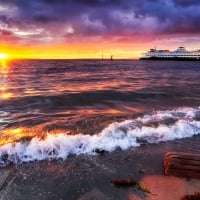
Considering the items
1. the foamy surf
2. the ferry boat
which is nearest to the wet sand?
the foamy surf

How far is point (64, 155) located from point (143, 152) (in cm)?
262

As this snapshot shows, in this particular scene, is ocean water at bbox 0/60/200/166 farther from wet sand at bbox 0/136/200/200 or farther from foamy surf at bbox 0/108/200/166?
wet sand at bbox 0/136/200/200

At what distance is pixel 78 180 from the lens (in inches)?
256

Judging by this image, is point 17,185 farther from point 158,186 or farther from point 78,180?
point 158,186

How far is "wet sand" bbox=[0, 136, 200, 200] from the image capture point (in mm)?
5836

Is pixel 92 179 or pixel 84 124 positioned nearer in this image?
pixel 92 179

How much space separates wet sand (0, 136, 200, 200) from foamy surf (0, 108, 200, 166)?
492 millimetres

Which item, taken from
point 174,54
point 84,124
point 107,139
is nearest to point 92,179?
point 107,139

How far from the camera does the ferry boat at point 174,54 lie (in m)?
148

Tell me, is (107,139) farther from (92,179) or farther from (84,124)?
(92,179)

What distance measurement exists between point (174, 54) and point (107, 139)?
153006mm

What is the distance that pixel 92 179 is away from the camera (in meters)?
6.53

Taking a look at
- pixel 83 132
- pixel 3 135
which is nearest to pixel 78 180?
pixel 83 132

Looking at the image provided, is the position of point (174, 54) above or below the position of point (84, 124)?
above
